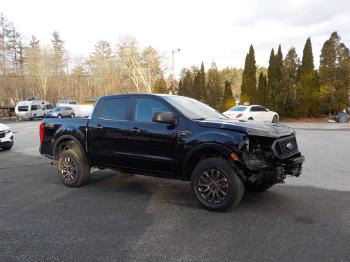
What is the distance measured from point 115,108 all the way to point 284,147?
10.2ft

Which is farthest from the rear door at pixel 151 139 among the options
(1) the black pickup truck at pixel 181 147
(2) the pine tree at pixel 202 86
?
(2) the pine tree at pixel 202 86

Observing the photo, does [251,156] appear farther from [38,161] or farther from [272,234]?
[38,161]

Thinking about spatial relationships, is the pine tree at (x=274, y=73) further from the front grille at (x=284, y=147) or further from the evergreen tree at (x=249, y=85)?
the front grille at (x=284, y=147)

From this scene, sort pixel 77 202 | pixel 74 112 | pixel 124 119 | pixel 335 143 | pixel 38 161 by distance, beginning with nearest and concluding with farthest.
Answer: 1. pixel 77 202
2. pixel 124 119
3. pixel 38 161
4. pixel 335 143
5. pixel 74 112

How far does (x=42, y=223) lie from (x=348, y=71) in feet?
88.2

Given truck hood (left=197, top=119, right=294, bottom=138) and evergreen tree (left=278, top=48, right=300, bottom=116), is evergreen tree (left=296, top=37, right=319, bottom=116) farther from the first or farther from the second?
truck hood (left=197, top=119, right=294, bottom=138)

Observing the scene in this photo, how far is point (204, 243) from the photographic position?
13.1 feet

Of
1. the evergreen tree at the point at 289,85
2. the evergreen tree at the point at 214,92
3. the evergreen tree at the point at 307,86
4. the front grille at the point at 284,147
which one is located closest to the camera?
the front grille at the point at 284,147

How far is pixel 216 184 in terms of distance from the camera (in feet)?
16.9

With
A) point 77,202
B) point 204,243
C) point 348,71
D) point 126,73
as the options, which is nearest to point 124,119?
point 77,202

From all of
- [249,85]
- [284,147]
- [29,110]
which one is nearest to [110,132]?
[284,147]

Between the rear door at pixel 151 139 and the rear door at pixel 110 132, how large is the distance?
0.17 metres

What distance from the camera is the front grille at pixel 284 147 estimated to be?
16.8 feet

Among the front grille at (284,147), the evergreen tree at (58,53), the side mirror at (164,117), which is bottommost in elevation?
the front grille at (284,147)
